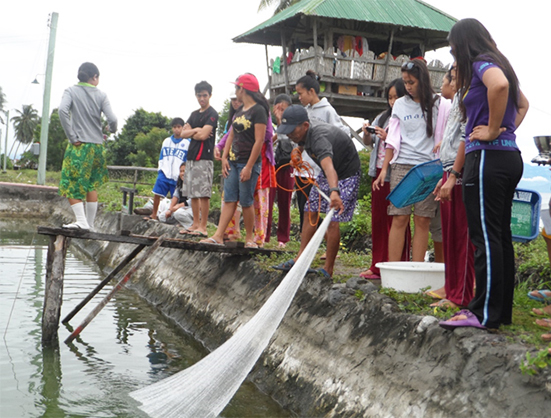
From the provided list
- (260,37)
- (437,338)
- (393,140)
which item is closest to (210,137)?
(393,140)

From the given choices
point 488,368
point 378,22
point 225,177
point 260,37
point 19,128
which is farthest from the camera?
point 19,128

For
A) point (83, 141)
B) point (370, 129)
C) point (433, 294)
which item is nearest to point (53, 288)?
point (83, 141)

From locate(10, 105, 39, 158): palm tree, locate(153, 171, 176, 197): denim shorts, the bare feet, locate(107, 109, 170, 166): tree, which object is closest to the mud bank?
the bare feet

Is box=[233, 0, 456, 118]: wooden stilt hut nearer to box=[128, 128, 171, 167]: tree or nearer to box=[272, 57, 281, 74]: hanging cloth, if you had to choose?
box=[272, 57, 281, 74]: hanging cloth

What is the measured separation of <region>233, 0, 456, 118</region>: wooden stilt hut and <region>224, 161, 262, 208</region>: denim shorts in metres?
10.6

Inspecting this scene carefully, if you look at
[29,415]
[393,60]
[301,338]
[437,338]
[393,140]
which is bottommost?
[29,415]

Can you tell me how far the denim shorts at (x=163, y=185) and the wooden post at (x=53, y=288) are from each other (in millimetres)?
4187

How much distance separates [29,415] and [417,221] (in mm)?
3314

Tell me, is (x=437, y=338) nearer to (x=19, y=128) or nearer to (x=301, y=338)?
(x=301, y=338)

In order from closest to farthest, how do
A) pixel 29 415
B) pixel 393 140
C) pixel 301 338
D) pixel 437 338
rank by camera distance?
pixel 437 338 < pixel 29 415 < pixel 301 338 < pixel 393 140

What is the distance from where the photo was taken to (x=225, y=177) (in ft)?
23.1

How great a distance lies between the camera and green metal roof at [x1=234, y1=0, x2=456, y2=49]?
55.5 ft

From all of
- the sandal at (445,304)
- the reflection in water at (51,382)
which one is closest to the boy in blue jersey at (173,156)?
the reflection in water at (51,382)

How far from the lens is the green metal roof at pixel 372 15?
55.5 feet
